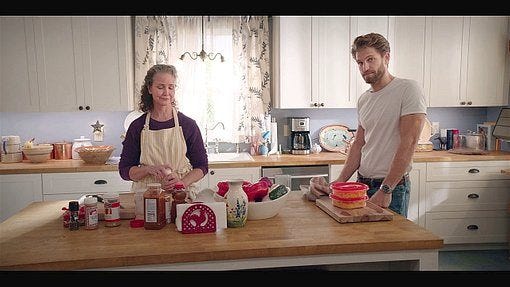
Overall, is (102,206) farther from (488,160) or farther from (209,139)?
(488,160)

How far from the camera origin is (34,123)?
3.95m

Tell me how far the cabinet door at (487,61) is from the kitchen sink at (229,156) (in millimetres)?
2130

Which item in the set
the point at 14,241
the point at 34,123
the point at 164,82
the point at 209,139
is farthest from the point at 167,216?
the point at 34,123

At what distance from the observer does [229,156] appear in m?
3.88

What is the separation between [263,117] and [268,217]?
2288 millimetres

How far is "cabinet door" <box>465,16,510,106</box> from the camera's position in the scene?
3918 millimetres

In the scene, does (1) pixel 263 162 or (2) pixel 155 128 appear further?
(1) pixel 263 162

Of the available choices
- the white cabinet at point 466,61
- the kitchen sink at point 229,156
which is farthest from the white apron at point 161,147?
the white cabinet at point 466,61

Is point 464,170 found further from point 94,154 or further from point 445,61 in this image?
point 94,154

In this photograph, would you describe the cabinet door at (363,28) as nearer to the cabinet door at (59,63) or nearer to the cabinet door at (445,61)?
the cabinet door at (445,61)

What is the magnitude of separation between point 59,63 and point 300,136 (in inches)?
85.5

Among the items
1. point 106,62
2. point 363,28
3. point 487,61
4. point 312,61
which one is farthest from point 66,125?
point 487,61

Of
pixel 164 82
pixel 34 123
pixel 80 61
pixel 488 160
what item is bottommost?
pixel 488 160

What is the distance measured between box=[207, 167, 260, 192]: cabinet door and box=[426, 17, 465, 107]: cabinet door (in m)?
1.80
